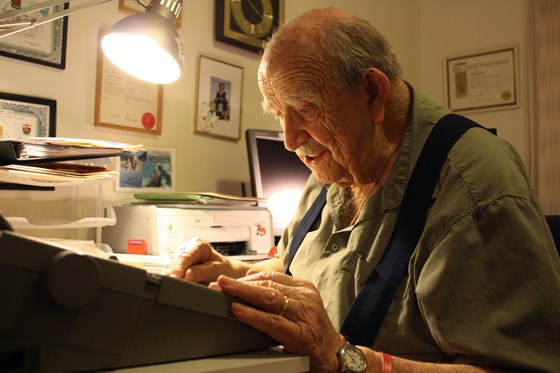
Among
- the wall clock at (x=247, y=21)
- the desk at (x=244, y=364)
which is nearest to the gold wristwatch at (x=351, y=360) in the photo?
the desk at (x=244, y=364)

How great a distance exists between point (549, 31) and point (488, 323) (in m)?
2.44

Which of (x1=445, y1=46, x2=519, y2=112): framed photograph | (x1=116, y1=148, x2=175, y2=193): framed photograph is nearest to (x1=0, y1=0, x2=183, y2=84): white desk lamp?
(x1=116, y1=148, x2=175, y2=193): framed photograph

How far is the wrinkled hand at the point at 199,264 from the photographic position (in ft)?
3.90

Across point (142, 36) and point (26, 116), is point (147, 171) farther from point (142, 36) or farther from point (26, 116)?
point (142, 36)

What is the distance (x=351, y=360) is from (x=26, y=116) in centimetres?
118

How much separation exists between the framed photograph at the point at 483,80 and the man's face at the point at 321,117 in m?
2.12

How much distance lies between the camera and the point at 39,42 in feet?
4.98

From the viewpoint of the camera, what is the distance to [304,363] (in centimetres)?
63

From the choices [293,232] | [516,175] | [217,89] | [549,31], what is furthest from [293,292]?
[549,31]

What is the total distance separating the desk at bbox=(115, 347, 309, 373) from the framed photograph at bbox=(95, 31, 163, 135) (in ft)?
4.04

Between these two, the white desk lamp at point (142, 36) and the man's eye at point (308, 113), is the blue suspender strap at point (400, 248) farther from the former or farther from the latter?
the white desk lamp at point (142, 36)

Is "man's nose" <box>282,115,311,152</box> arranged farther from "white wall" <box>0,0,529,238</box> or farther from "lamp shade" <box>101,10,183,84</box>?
"white wall" <box>0,0,529,238</box>

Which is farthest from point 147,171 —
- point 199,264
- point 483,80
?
point 483,80

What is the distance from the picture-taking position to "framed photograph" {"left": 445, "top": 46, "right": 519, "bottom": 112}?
295cm
